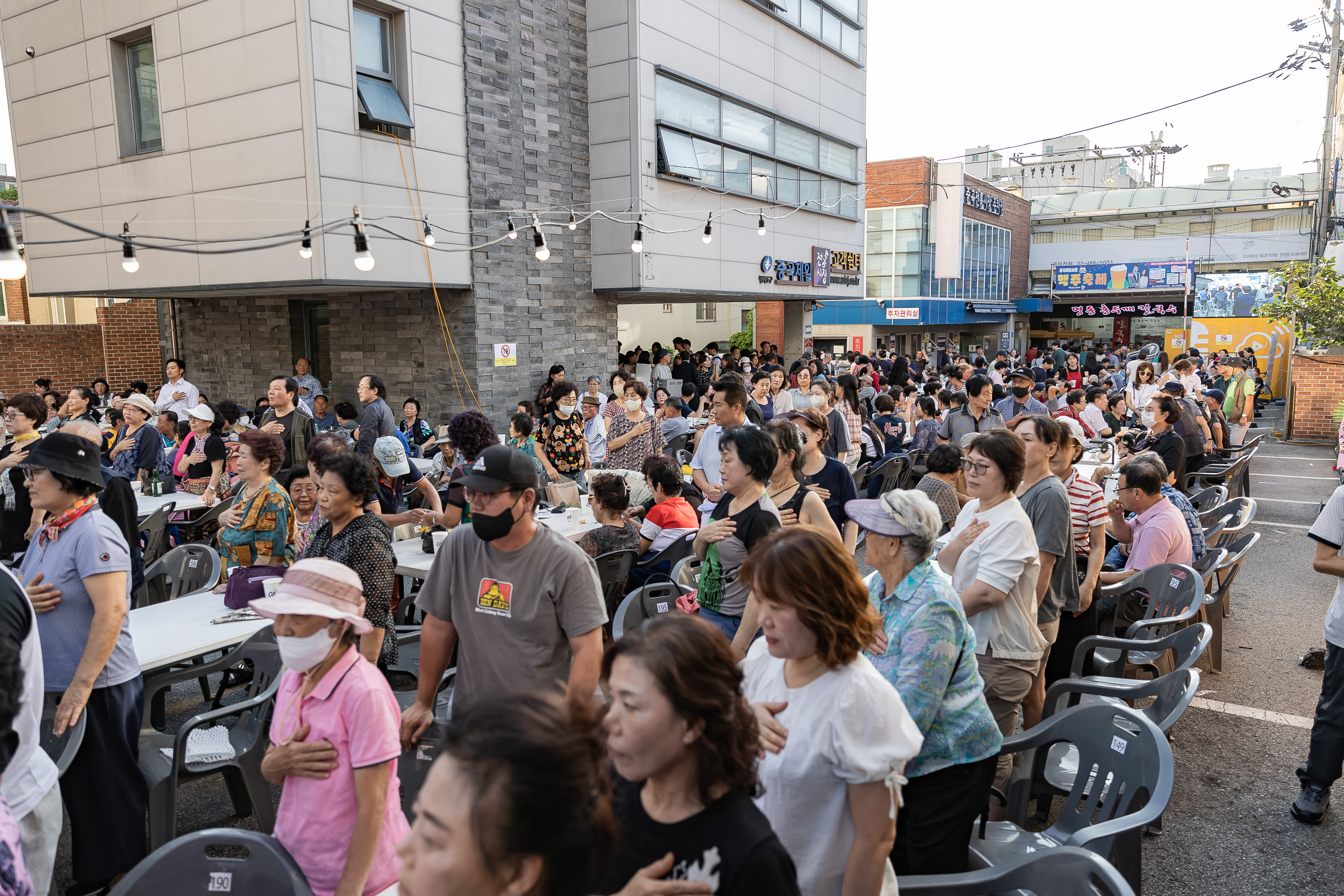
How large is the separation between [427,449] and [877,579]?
8.35 m

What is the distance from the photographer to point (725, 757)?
1.54 metres

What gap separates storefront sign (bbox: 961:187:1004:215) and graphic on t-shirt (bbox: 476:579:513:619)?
37.6m

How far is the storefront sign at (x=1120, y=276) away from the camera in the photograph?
41875 mm

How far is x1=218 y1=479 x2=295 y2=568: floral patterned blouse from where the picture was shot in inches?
182

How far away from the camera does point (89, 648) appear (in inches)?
119

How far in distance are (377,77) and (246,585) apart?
8.38 metres

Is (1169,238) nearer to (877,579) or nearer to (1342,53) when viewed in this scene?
(1342,53)

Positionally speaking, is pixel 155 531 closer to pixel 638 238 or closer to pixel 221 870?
pixel 221 870

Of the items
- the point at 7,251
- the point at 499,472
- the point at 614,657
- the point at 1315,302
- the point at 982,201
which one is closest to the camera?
the point at 614,657

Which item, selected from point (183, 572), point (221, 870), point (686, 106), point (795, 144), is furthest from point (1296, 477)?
point (221, 870)

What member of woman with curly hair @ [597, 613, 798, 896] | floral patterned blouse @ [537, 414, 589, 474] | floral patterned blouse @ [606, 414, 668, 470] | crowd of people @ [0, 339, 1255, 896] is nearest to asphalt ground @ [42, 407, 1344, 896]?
crowd of people @ [0, 339, 1255, 896]

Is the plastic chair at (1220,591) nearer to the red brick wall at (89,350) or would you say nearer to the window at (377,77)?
the window at (377,77)

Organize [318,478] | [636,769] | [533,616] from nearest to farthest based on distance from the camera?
1. [636,769]
2. [533,616]
3. [318,478]

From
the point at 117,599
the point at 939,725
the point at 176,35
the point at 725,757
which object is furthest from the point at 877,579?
the point at 176,35
